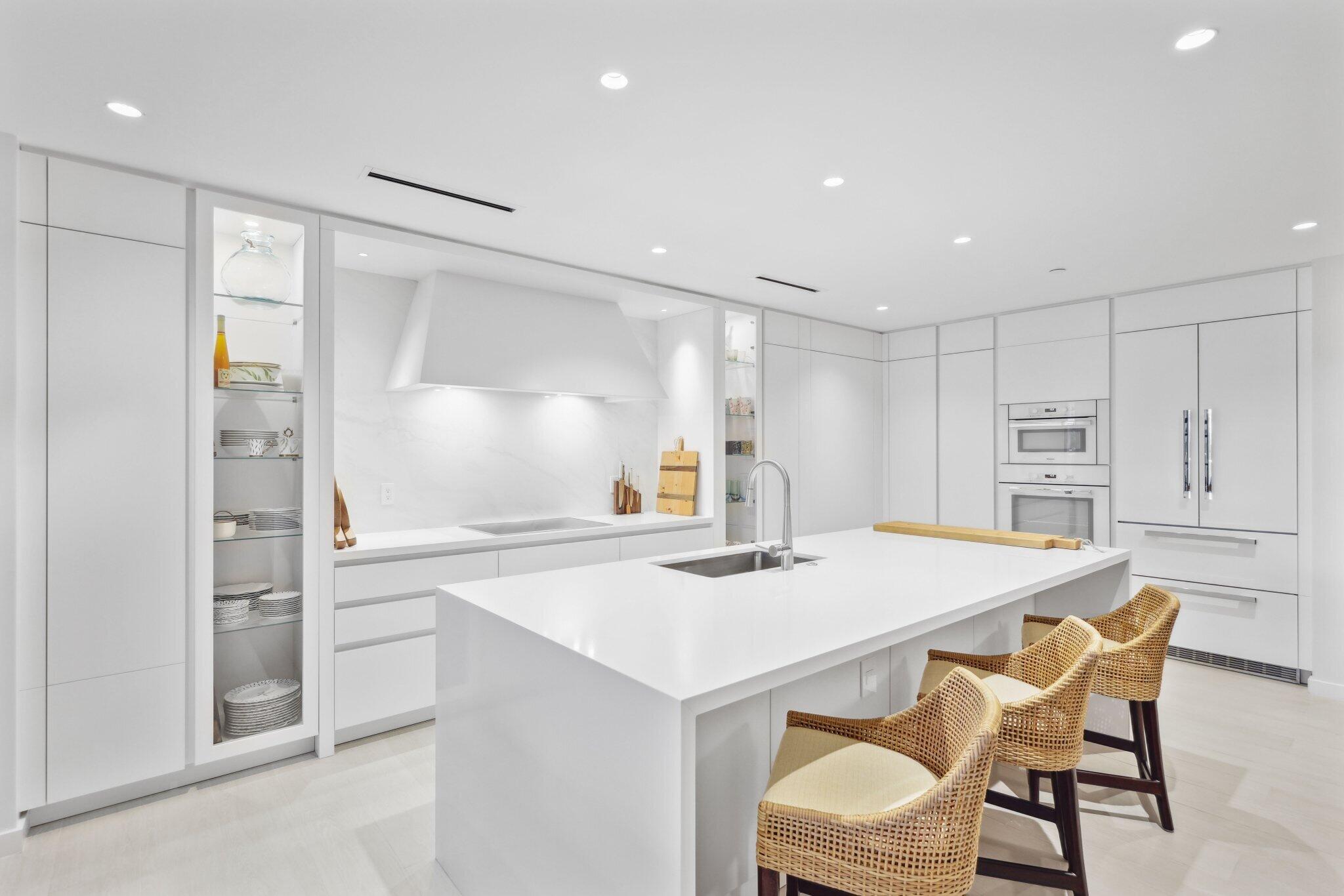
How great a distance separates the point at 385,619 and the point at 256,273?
1.55m

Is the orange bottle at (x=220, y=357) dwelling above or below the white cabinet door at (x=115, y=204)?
below

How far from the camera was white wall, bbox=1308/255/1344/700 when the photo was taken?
342 cm

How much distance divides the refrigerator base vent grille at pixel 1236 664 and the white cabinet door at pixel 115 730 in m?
5.11

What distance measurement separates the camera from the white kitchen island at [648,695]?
4.05ft

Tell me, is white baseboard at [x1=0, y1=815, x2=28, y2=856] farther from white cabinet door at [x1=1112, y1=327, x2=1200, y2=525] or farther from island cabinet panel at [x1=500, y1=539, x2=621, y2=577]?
white cabinet door at [x1=1112, y1=327, x2=1200, y2=525]

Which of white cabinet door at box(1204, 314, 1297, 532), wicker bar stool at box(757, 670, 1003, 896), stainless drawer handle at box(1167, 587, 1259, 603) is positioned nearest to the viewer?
wicker bar stool at box(757, 670, 1003, 896)

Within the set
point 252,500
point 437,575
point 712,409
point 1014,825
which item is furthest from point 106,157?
point 1014,825

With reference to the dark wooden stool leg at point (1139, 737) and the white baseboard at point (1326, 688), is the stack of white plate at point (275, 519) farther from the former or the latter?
the white baseboard at point (1326, 688)

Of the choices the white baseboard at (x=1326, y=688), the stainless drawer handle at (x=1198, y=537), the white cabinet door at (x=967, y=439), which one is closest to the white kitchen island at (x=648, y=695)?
the stainless drawer handle at (x=1198, y=537)

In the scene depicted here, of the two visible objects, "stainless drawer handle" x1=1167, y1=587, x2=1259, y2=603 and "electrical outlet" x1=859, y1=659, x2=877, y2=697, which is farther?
"stainless drawer handle" x1=1167, y1=587, x2=1259, y2=603

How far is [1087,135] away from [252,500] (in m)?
3.33

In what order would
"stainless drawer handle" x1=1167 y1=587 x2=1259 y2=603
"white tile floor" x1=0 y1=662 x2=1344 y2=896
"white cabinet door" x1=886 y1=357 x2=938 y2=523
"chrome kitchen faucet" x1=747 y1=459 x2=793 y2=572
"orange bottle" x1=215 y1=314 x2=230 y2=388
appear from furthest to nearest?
"white cabinet door" x1=886 y1=357 x2=938 y2=523, "stainless drawer handle" x1=1167 y1=587 x2=1259 y2=603, "orange bottle" x1=215 y1=314 x2=230 y2=388, "chrome kitchen faucet" x1=747 y1=459 x2=793 y2=572, "white tile floor" x1=0 y1=662 x2=1344 y2=896

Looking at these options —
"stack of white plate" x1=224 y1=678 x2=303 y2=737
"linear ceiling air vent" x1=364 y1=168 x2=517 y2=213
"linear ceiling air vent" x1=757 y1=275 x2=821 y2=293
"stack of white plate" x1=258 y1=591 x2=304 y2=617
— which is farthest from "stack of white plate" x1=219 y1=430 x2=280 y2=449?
"linear ceiling air vent" x1=757 y1=275 x2=821 y2=293

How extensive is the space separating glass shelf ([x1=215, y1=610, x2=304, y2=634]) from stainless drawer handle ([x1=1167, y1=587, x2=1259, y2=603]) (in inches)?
186
